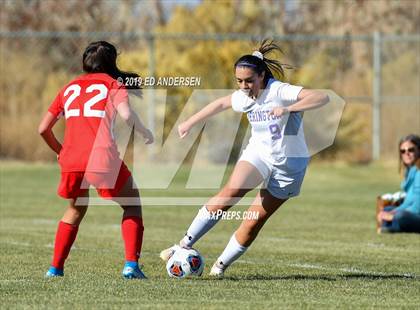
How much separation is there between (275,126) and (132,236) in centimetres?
Result: 144

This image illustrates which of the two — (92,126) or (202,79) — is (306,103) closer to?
(92,126)

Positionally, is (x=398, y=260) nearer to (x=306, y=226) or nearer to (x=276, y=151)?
(x=276, y=151)

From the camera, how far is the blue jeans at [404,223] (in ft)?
43.2

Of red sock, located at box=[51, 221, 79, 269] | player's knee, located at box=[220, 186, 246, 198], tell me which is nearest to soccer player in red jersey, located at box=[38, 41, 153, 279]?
red sock, located at box=[51, 221, 79, 269]

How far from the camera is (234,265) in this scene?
31.9 feet

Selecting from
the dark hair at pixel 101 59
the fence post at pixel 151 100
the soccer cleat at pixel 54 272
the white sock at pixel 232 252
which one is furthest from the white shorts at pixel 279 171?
the fence post at pixel 151 100

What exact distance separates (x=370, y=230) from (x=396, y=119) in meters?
11.8

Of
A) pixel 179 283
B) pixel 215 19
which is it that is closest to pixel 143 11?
pixel 215 19

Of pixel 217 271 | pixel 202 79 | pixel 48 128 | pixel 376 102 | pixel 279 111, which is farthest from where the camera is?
pixel 202 79

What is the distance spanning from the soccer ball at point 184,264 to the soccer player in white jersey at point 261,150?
12 centimetres

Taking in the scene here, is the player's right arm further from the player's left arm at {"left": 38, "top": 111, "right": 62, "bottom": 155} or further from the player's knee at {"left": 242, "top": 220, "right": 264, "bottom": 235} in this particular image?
the player's left arm at {"left": 38, "top": 111, "right": 62, "bottom": 155}

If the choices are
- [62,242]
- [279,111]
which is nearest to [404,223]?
[279,111]

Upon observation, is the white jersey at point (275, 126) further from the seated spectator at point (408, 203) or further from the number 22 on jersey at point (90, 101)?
the seated spectator at point (408, 203)

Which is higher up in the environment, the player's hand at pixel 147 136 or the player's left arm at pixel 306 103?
the player's left arm at pixel 306 103
